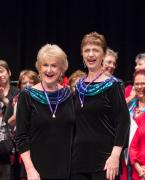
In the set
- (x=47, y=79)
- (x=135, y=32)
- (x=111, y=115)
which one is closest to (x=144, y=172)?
(x=111, y=115)

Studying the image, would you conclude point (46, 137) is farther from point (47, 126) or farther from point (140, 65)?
point (140, 65)

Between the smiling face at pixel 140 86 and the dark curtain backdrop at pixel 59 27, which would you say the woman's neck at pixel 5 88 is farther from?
the dark curtain backdrop at pixel 59 27

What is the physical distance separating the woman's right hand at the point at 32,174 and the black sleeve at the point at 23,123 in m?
0.12

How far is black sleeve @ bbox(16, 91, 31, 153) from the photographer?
3100 millimetres

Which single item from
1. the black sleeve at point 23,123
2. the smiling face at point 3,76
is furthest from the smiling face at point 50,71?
the smiling face at point 3,76

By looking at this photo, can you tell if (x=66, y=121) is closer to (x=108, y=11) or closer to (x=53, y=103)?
(x=53, y=103)

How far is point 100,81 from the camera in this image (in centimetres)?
316

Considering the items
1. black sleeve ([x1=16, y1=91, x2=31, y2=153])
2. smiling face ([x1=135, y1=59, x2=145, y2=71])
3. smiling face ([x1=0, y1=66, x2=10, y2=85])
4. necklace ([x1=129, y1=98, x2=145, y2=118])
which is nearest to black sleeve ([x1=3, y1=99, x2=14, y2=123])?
smiling face ([x1=0, y1=66, x2=10, y2=85])

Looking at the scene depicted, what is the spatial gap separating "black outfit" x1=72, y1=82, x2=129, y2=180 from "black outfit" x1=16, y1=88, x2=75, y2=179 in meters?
0.06

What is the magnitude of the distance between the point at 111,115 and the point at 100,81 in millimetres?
208

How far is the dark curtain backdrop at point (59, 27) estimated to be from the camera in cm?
616

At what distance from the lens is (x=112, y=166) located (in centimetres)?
302

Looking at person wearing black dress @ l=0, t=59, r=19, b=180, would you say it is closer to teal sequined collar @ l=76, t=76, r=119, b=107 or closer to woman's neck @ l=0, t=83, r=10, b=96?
woman's neck @ l=0, t=83, r=10, b=96

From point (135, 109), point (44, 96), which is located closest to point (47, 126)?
point (44, 96)
